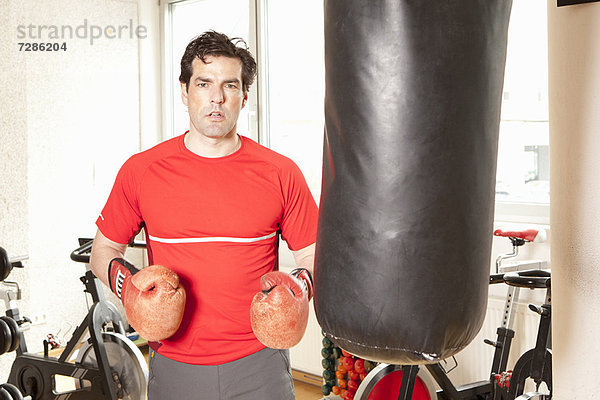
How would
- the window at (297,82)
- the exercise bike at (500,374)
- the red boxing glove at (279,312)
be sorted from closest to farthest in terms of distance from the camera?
the red boxing glove at (279,312)
the exercise bike at (500,374)
the window at (297,82)

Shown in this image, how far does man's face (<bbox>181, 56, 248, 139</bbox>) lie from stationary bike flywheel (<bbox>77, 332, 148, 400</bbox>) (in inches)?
77.3

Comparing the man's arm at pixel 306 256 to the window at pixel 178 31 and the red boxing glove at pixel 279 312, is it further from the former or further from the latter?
the window at pixel 178 31

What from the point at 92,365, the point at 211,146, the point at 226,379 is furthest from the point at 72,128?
the point at 226,379

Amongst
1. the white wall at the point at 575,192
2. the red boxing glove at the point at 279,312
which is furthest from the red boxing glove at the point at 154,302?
the white wall at the point at 575,192

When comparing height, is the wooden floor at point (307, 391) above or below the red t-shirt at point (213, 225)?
below

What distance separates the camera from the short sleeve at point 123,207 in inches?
78.2

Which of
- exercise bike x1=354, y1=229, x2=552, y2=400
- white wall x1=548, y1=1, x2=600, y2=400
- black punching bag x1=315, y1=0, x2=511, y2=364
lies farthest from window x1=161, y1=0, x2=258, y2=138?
black punching bag x1=315, y1=0, x2=511, y2=364

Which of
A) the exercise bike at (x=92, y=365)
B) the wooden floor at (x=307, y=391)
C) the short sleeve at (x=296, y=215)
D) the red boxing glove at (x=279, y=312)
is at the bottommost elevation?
the wooden floor at (x=307, y=391)

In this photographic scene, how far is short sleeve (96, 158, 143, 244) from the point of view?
1.99 metres

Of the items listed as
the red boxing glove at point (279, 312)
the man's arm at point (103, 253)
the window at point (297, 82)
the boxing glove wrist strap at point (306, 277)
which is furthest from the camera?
the window at point (297, 82)

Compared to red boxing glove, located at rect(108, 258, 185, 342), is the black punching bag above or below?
above

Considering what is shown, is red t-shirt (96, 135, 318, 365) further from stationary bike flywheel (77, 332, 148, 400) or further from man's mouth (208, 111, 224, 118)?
stationary bike flywheel (77, 332, 148, 400)

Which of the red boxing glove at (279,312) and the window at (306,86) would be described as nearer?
the red boxing glove at (279,312)

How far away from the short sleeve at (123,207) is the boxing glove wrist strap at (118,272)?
0.35 ft
